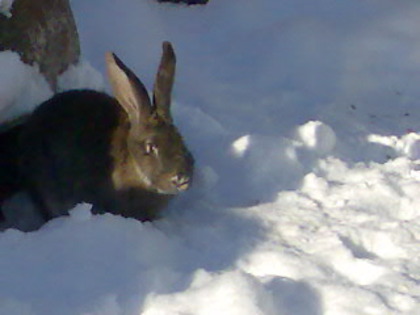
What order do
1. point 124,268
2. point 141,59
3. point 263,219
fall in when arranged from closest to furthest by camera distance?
1. point 124,268
2. point 263,219
3. point 141,59

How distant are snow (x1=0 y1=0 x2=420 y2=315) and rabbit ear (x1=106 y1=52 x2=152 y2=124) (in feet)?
1.47

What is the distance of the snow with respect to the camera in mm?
3176

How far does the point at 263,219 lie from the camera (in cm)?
384

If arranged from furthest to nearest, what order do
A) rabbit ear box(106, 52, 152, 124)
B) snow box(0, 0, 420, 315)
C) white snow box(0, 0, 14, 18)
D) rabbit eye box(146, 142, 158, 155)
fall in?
white snow box(0, 0, 14, 18), rabbit eye box(146, 142, 158, 155), rabbit ear box(106, 52, 152, 124), snow box(0, 0, 420, 315)

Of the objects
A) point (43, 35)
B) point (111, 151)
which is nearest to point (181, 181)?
point (111, 151)

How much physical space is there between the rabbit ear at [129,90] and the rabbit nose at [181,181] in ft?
0.89

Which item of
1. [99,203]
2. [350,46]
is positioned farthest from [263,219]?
[350,46]

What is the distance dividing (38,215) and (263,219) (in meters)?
0.93

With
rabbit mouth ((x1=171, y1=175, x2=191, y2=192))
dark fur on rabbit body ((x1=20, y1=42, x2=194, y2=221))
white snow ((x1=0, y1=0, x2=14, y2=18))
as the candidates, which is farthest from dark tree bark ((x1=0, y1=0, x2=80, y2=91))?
rabbit mouth ((x1=171, y1=175, x2=191, y2=192))

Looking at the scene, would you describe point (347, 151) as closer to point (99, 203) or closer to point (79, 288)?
point (99, 203)

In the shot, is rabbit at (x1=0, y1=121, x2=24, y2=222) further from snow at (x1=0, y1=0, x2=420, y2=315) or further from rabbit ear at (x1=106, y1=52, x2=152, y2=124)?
rabbit ear at (x1=106, y1=52, x2=152, y2=124)

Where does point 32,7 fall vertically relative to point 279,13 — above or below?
above

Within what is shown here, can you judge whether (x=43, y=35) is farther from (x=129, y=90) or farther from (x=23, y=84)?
(x=129, y=90)

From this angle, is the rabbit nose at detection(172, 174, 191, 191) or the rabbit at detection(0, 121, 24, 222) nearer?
the rabbit nose at detection(172, 174, 191, 191)
